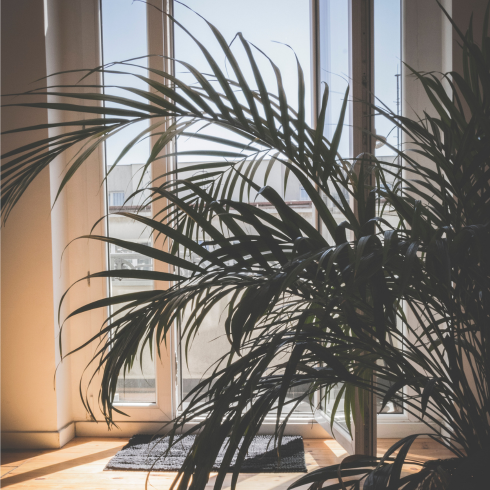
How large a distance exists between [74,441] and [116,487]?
23.2 inches

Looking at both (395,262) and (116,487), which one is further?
(116,487)

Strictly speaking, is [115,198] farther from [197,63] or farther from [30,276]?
[197,63]

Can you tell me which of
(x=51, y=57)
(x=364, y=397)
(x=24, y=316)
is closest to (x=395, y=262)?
(x=364, y=397)

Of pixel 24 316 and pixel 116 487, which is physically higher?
pixel 24 316

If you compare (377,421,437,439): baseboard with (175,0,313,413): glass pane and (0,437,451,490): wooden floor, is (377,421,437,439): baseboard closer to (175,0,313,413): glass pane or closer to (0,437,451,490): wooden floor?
(0,437,451,490): wooden floor

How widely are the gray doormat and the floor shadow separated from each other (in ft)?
0.23

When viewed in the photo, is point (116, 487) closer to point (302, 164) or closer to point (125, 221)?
point (125, 221)

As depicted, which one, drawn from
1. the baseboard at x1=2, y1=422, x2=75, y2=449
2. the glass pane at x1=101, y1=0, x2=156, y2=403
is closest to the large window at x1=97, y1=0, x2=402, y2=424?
the glass pane at x1=101, y1=0, x2=156, y2=403

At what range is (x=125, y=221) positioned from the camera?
2400 mm

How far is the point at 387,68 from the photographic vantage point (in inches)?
77.7

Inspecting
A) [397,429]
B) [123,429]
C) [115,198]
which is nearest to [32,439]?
[123,429]

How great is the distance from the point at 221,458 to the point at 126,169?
4.78 ft

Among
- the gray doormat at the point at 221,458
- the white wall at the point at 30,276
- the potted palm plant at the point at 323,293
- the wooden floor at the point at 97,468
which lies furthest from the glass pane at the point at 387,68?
the white wall at the point at 30,276

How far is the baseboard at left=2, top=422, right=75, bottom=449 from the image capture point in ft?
7.25
